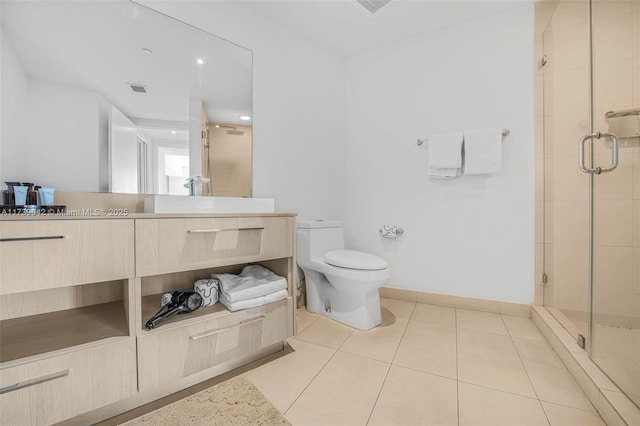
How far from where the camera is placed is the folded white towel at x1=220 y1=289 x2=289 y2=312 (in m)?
1.18

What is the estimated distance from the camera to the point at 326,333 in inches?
63.7

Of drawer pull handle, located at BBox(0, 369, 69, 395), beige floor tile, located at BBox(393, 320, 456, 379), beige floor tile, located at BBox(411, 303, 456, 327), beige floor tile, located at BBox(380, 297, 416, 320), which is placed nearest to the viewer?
drawer pull handle, located at BBox(0, 369, 69, 395)

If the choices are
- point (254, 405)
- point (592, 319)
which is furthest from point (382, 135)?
point (254, 405)

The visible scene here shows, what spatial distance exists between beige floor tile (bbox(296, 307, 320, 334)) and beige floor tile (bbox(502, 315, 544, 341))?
4.09 feet

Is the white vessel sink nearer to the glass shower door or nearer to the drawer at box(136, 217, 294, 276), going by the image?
the drawer at box(136, 217, 294, 276)

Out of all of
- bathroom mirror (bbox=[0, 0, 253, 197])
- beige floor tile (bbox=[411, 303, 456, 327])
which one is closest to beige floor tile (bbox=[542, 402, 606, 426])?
beige floor tile (bbox=[411, 303, 456, 327])

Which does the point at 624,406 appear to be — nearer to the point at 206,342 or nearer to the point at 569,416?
the point at 569,416

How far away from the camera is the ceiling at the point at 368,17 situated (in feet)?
5.98

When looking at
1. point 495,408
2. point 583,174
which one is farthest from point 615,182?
point 495,408

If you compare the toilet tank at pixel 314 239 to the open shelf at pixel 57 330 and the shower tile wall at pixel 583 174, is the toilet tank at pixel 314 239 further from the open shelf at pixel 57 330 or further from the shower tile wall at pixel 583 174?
the shower tile wall at pixel 583 174

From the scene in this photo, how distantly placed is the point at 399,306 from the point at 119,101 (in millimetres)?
2242

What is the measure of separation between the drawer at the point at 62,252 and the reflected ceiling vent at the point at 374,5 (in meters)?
2.01

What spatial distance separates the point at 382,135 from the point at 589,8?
1354mm

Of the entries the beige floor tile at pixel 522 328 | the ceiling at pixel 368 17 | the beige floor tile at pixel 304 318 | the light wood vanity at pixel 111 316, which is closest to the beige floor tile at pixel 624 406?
the beige floor tile at pixel 522 328
